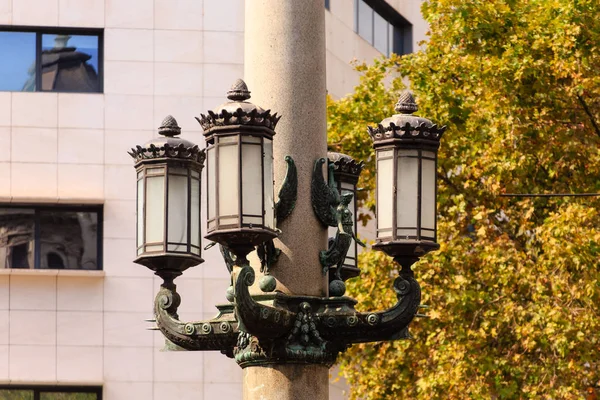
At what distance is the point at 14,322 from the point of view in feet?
101

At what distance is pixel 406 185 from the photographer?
9953mm

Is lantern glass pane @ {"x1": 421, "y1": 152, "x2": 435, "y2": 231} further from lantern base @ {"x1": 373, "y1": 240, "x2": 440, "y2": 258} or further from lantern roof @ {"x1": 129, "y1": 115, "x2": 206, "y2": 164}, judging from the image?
lantern roof @ {"x1": 129, "y1": 115, "x2": 206, "y2": 164}

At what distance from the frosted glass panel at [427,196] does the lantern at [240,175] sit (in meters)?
1.01

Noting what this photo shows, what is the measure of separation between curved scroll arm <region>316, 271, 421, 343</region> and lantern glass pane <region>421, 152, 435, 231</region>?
51 cm

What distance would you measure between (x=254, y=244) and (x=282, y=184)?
2.23 ft

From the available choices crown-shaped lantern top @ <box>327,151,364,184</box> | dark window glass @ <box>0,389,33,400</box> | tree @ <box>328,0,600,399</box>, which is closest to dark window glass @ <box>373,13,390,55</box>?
tree @ <box>328,0,600,399</box>

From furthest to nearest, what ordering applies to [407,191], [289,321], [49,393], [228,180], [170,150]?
[49,393], [170,150], [407,191], [289,321], [228,180]

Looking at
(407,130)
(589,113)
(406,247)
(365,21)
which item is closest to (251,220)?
(406,247)

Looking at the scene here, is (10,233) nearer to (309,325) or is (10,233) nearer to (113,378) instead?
(113,378)

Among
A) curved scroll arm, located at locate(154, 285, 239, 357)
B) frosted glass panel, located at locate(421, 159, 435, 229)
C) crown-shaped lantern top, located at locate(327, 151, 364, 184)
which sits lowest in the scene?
curved scroll arm, located at locate(154, 285, 239, 357)

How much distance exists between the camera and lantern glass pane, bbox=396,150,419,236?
32.4 ft

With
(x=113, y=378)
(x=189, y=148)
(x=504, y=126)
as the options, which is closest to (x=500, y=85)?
(x=504, y=126)

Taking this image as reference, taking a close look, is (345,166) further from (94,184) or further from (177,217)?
(94,184)

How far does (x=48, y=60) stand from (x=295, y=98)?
21.9 metres
